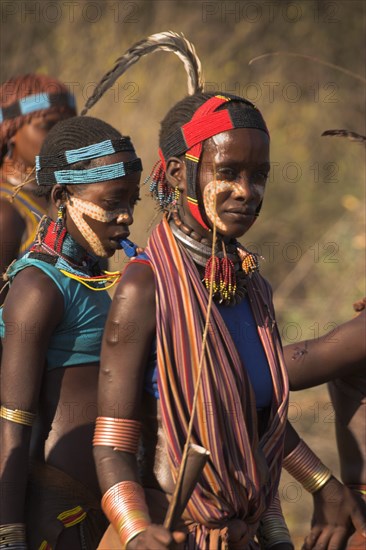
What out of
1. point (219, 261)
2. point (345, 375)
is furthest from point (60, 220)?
point (345, 375)

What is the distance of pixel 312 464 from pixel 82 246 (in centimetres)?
108

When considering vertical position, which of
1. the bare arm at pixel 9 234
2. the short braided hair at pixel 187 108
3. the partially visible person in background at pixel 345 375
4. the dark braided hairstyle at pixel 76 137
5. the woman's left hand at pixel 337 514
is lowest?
the woman's left hand at pixel 337 514

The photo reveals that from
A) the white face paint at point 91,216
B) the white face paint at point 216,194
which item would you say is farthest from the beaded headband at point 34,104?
the white face paint at point 216,194

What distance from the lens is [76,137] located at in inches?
156

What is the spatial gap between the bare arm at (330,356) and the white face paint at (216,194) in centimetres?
108

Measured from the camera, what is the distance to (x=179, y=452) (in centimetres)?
296

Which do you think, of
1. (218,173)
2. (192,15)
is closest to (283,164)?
(192,15)

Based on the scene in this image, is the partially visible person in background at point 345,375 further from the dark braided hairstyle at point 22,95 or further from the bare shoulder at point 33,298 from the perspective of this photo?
the dark braided hairstyle at point 22,95

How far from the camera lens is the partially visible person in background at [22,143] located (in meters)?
4.62

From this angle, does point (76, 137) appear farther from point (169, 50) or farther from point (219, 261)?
point (219, 261)

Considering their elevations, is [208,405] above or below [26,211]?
below

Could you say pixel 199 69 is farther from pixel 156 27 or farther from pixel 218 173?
pixel 156 27

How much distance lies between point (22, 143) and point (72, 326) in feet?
5.41

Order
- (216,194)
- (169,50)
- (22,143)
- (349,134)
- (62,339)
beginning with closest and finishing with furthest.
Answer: (216,194) → (62,339) → (169,50) → (349,134) → (22,143)
